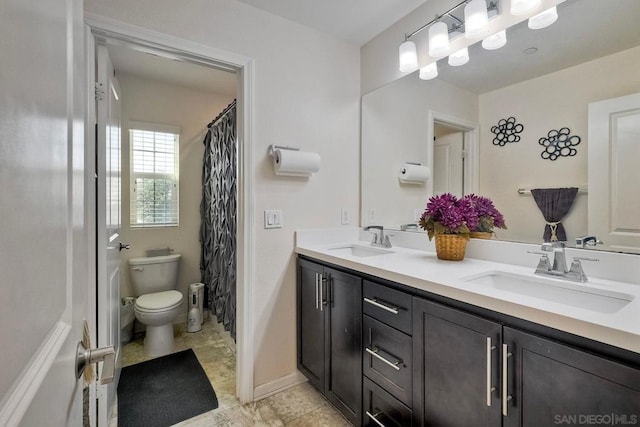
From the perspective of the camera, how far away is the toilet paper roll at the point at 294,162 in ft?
5.95

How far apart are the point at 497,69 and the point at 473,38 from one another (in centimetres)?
20

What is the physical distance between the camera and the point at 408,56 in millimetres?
1844

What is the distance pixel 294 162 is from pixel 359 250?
0.74 metres

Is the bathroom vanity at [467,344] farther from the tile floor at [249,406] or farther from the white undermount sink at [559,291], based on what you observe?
the tile floor at [249,406]

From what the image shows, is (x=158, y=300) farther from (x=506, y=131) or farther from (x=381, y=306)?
(x=506, y=131)

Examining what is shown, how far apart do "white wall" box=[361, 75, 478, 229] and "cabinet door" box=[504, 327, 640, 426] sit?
1.19m

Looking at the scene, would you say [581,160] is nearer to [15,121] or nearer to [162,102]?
[15,121]

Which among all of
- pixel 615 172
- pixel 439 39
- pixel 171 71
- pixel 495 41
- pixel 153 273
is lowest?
pixel 153 273

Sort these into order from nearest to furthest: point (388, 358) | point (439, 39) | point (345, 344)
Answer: point (388, 358) → point (345, 344) → point (439, 39)

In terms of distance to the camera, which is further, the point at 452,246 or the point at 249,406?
the point at 249,406

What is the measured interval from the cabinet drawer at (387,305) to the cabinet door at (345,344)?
0.06 metres

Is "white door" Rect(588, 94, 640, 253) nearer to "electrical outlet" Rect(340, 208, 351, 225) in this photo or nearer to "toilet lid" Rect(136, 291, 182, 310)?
"electrical outlet" Rect(340, 208, 351, 225)

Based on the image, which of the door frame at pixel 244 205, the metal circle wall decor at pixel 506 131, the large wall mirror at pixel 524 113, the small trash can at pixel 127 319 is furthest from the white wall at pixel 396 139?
the small trash can at pixel 127 319

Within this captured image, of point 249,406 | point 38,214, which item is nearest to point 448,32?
point 38,214
